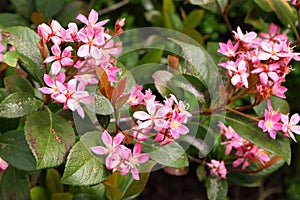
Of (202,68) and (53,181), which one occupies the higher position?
(202,68)

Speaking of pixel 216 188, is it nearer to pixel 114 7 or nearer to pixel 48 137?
pixel 48 137

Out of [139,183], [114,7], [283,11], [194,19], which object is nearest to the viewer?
[139,183]

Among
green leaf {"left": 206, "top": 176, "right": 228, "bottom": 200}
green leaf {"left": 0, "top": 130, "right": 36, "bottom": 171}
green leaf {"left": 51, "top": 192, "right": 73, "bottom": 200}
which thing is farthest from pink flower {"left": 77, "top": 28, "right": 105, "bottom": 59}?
green leaf {"left": 206, "top": 176, "right": 228, "bottom": 200}

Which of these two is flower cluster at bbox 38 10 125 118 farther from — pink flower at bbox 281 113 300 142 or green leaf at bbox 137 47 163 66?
green leaf at bbox 137 47 163 66

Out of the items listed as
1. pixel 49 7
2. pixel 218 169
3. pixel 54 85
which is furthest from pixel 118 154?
pixel 49 7

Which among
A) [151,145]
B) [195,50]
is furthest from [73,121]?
[195,50]

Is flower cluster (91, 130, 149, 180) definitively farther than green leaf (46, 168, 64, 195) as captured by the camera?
No
